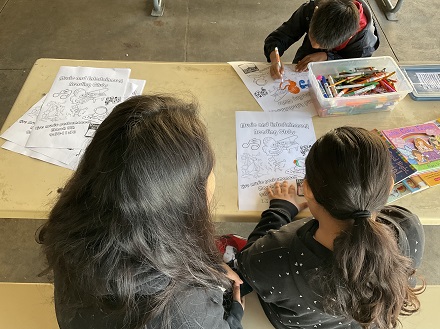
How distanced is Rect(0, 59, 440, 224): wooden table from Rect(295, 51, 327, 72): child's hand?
0.22m

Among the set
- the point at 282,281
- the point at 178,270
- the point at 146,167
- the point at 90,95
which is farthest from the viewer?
the point at 90,95

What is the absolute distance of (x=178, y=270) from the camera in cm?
78

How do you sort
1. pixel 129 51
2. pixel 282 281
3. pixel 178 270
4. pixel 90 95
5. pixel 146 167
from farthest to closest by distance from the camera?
pixel 129 51, pixel 90 95, pixel 282 281, pixel 178 270, pixel 146 167

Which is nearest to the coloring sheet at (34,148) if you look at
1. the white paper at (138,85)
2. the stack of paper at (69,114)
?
the stack of paper at (69,114)

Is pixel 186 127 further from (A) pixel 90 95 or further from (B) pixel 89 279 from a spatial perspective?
(A) pixel 90 95

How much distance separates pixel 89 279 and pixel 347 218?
Result: 19.6 inches

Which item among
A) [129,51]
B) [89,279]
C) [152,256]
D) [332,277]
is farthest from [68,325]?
[129,51]

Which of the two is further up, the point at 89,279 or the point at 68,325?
the point at 89,279

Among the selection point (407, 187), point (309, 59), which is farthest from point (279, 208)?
point (309, 59)

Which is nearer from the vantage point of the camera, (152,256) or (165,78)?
(152,256)

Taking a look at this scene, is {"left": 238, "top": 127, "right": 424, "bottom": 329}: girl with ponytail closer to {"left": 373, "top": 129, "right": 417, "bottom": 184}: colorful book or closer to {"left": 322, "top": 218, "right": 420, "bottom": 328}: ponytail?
{"left": 322, "top": 218, "right": 420, "bottom": 328}: ponytail

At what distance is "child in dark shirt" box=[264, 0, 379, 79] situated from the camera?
51.3 inches

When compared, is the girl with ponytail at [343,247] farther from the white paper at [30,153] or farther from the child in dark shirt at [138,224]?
the white paper at [30,153]

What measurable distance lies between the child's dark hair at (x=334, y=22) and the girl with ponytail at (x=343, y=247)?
0.56 meters
